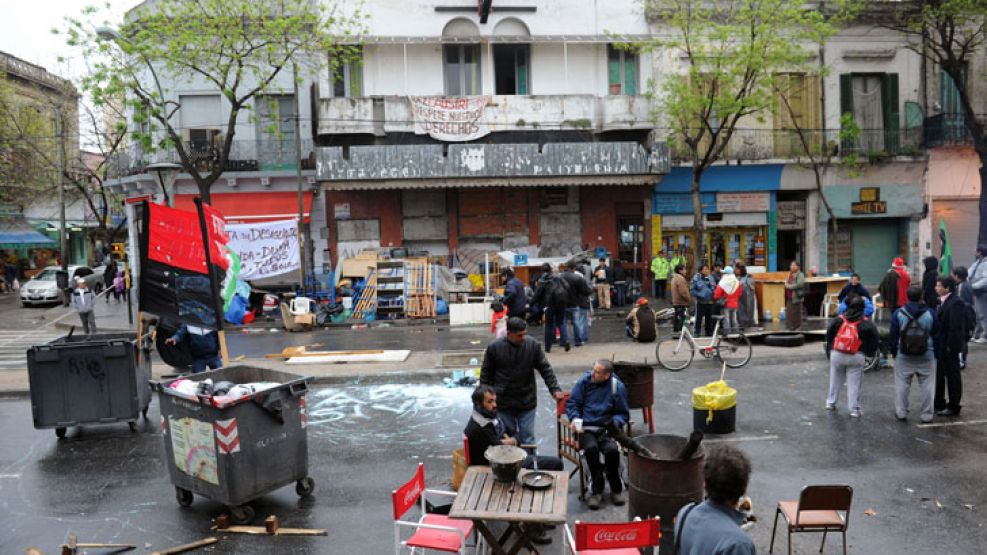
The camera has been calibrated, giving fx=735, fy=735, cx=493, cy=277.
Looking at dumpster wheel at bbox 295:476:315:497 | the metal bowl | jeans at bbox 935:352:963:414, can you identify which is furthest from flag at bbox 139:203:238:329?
jeans at bbox 935:352:963:414

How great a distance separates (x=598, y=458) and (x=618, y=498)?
43cm

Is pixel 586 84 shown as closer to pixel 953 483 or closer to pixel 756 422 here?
pixel 756 422

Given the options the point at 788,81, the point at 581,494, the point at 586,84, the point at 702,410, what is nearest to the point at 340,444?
the point at 581,494

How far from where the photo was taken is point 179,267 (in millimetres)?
8758

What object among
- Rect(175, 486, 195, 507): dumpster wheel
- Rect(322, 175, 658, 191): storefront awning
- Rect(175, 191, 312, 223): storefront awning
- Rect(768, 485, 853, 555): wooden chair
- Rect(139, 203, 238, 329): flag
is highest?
Rect(322, 175, 658, 191): storefront awning

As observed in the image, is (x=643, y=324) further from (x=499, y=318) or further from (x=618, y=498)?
(x=618, y=498)

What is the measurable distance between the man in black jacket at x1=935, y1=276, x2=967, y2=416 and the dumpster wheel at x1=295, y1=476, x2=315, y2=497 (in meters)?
8.05

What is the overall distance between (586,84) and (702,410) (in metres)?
19.3

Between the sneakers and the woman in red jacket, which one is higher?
the woman in red jacket

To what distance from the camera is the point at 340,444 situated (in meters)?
9.23

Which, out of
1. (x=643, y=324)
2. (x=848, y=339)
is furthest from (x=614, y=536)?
(x=643, y=324)

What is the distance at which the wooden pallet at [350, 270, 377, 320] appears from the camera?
21531mm

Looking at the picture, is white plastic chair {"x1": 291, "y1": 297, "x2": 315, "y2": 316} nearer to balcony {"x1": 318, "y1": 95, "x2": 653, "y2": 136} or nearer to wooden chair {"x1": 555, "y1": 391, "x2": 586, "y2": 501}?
balcony {"x1": 318, "y1": 95, "x2": 653, "y2": 136}

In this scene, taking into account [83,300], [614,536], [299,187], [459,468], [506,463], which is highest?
[299,187]
